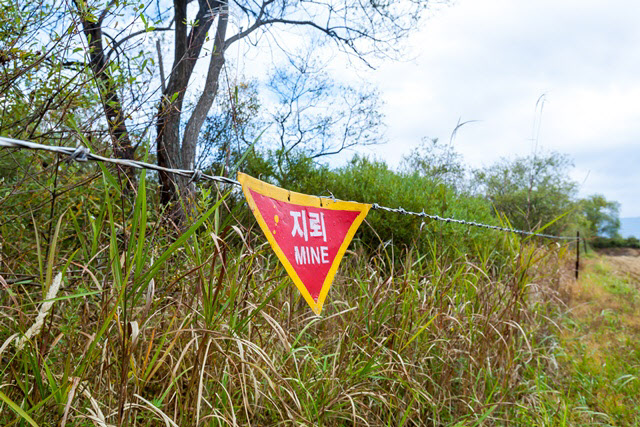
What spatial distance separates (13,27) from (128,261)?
200 centimetres

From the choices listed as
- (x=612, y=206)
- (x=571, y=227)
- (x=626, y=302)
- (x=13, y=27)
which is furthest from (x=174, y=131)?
(x=612, y=206)

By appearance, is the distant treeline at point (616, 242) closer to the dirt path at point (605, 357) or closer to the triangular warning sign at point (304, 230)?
the dirt path at point (605, 357)

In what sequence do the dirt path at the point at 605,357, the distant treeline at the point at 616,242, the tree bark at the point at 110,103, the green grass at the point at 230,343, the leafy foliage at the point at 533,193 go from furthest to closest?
the distant treeline at the point at 616,242
the leafy foliage at the point at 533,193
the dirt path at the point at 605,357
the tree bark at the point at 110,103
the green grass at the point at 230,343

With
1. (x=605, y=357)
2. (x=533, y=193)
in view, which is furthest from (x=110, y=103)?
(x=533, y=193)

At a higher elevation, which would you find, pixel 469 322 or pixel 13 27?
pixel 13 27

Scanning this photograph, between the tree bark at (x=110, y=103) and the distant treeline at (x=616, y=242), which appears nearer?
the tree bark at (x=110, y=103)

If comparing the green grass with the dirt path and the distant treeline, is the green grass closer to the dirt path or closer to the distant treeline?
the dirt path

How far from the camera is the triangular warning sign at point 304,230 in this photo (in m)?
1.56

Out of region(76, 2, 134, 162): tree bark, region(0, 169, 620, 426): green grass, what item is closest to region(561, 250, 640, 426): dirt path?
region(0, 169, 620, 426): green grass

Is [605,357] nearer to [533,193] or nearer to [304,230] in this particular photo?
[304,230]

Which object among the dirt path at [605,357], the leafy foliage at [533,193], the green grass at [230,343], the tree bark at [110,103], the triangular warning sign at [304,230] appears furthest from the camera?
the leafy foliage at [533,193]

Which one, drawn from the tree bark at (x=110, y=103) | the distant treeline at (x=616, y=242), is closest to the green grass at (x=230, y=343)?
the tree bark at (x=110, y=103)

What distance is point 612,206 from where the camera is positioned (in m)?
36.2

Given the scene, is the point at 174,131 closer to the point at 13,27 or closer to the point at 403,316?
the point at 13,27
